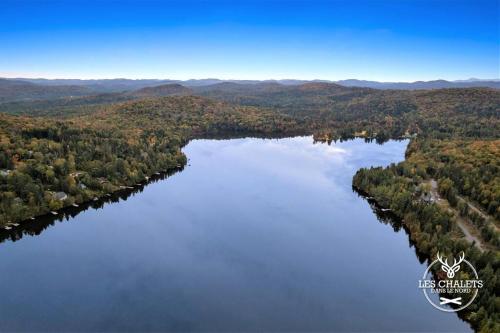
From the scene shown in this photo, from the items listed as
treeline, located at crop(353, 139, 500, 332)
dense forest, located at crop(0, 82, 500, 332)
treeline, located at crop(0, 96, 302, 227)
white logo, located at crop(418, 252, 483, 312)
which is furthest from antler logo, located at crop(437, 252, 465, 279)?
treeline, located at crop(0, 96, 302, 227)

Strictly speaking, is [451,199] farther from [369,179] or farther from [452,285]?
[452,285]

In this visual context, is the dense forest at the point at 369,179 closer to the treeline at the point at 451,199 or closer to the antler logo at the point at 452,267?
the treeline at the point at 451,199

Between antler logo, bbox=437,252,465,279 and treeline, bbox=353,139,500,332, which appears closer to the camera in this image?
treeline, bbox=353,139,500,332

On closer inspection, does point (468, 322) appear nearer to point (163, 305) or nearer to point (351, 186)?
point (163, 305)

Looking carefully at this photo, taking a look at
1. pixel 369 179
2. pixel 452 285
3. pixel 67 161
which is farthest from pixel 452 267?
pixel 67 161

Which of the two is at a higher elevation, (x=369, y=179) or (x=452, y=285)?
(x=369, y=179)

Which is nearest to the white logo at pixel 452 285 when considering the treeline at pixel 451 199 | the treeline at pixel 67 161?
the treeline at pixel 451 199

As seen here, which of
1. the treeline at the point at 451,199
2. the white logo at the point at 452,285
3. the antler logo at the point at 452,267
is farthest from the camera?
the antler logo at the point at 452,267

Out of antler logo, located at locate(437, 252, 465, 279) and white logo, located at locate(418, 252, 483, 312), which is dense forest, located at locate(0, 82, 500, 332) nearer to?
white logo, located at locate(418, 252, 483, 312)
